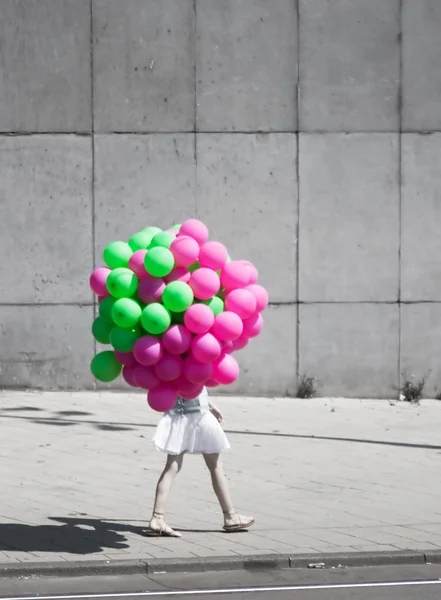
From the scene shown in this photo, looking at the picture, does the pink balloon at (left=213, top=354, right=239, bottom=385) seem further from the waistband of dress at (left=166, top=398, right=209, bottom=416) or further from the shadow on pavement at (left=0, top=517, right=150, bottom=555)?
the shadow on pavement at (left=0, top=517, right=150, bottom=555)

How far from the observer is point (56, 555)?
314 inches

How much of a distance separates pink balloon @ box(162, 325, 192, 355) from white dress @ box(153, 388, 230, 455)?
95 centimetres

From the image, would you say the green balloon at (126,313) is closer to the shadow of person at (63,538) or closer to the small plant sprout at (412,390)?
the shadow of person at (63,538)

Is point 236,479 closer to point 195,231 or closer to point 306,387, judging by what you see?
point 195,231

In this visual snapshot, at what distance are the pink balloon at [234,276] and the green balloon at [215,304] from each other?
0.45ft

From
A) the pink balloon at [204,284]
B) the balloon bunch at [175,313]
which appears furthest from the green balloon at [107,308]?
the pink balloon at [204,284]

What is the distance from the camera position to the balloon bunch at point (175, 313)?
7789 millimetres

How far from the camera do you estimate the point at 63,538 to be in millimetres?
8438

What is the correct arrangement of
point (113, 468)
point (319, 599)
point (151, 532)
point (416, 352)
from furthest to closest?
1. point (416, 352)
2. point (113, 468)
3. point (151, 532)
4. point (319, 599)

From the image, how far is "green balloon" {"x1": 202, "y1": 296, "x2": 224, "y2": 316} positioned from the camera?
26.1 ft

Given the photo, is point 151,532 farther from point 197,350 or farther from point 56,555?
point 197,350

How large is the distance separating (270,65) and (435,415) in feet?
15.5

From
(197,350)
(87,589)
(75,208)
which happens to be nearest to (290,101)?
(75,208)

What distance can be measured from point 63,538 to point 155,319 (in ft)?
6.15
